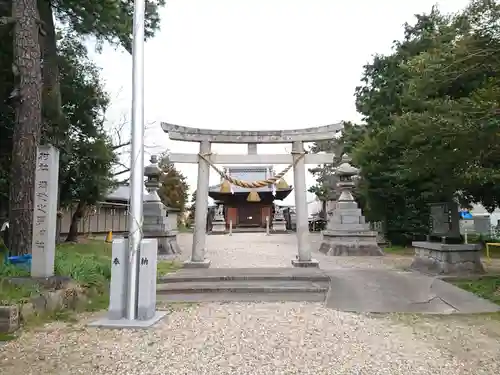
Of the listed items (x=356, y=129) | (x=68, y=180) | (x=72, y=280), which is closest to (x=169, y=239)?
(x=68, y=180)

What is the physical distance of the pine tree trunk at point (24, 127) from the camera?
7559 millimetres

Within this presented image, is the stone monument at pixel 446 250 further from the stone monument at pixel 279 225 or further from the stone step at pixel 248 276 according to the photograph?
the stone monument at pixel 279 225

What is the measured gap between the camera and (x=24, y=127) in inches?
314

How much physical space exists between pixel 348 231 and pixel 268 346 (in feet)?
33.8

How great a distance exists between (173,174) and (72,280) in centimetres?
3314

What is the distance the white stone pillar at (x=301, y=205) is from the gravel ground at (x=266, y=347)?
12.7 ft

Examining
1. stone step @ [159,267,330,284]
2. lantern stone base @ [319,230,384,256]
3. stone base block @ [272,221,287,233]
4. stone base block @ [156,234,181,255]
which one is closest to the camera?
stone step @ [159,267,330,284]

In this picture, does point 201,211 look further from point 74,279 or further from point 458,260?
point 458,260

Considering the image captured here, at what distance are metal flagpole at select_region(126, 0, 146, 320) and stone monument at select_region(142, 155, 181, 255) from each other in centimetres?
821

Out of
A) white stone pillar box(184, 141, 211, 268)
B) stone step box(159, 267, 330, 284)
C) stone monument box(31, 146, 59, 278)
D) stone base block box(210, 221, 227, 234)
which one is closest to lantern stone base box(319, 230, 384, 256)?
stone step box(159, 267, 330, 284)

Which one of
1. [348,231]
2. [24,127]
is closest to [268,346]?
[24,127]

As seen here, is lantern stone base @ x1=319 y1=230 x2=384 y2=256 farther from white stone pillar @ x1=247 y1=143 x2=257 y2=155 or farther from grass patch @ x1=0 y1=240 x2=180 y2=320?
grass patch @ x1=0 y1=240 x2=180 y2=320

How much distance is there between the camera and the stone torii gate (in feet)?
31.5

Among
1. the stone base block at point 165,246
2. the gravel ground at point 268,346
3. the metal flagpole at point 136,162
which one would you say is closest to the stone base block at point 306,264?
the gravel ground at point 268,346
